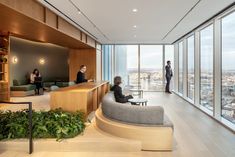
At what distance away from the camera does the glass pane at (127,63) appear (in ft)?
43.1

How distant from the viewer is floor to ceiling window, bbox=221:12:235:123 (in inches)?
198

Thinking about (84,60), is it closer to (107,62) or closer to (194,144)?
(107,62)

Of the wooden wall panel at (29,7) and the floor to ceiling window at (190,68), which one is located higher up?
the wooden wall panel at (29,7)

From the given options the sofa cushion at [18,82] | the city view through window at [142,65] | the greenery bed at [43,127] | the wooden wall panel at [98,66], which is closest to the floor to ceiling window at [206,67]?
the greenery bed at [43,127]

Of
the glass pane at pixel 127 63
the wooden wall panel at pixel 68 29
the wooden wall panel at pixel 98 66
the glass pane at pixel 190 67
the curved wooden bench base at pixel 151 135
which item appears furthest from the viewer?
the glass pane at pixel 127 63

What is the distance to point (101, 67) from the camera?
13016mm

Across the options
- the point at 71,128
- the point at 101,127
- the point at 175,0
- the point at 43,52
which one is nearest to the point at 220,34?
the point at 175,0

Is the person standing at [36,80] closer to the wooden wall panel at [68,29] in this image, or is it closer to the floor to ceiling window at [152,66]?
the wooden wall panel at [68,29]

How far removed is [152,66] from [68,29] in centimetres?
739

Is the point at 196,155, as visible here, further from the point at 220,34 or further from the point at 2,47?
the point at 2,47

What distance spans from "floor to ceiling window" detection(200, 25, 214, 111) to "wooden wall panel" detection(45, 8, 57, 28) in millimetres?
4213

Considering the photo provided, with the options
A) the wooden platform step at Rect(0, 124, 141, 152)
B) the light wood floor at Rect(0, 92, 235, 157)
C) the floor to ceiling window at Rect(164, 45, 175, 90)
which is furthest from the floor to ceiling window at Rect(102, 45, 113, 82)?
the wooden platform step at Rect(0, 124, 141, 152)

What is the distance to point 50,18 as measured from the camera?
5203mm

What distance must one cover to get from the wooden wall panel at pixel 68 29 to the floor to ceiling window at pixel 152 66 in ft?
19.6
